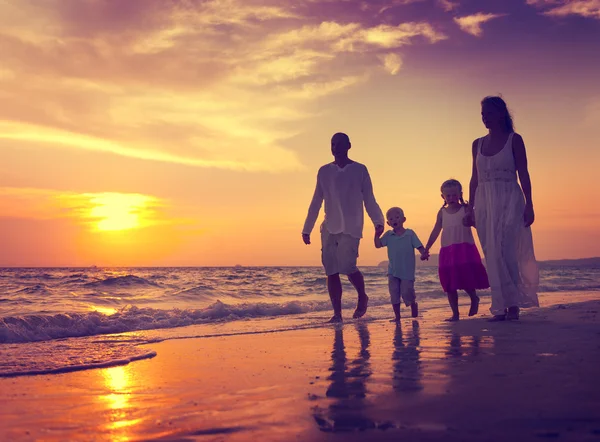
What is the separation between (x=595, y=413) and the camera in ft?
8.06

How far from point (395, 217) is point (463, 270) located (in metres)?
1.30

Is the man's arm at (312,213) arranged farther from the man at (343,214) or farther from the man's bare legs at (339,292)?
the man's bare legs at (339,292)

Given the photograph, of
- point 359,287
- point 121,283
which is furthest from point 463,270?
point 121,283

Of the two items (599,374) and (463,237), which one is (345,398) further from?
(463,237)

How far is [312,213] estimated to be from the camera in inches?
356

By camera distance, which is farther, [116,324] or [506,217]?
[116,324]

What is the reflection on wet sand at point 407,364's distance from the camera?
324cm

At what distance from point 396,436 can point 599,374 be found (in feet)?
5.17

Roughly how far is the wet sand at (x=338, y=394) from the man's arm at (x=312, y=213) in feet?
12.3

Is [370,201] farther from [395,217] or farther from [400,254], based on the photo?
[400,254]

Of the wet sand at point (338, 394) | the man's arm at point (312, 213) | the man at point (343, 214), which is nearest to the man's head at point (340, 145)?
the man at point (343, 214)

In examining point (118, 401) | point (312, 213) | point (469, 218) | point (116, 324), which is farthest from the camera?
point (312, 213)

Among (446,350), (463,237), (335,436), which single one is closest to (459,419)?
(335,436)

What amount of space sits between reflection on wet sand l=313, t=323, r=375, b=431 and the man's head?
13.6ft
